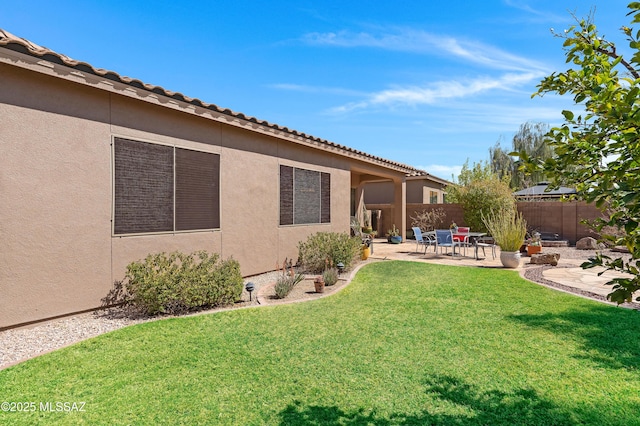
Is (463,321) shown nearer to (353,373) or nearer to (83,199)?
(353,373)

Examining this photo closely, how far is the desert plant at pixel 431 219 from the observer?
2022cm

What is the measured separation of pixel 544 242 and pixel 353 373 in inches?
628

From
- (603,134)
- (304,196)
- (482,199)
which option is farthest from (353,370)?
(482,199)

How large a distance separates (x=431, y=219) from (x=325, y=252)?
12.4 m

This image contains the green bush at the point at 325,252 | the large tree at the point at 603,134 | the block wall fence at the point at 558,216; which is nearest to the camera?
the large tree at the point at 603,134

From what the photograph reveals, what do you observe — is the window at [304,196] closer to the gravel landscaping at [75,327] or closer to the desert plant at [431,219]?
the gravel landscaping at [75,327]

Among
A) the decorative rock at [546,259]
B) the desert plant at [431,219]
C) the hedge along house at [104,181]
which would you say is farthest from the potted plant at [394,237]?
the hedge along house at [104,181]

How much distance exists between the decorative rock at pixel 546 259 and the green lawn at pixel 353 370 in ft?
16.7

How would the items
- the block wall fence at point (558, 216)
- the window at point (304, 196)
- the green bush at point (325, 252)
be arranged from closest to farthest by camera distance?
the green bush at point (325, 252)
the window at point (304, 196)
the block wall fence at point (558, 216)

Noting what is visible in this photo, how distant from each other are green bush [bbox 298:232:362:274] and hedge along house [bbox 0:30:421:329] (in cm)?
115

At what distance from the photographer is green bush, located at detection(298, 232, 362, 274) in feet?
Answer: 33.0

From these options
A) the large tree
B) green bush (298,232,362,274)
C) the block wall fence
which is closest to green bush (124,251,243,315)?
green bush (298,232,362,274)

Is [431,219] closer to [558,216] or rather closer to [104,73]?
[558,216]

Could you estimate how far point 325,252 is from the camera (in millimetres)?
10055
